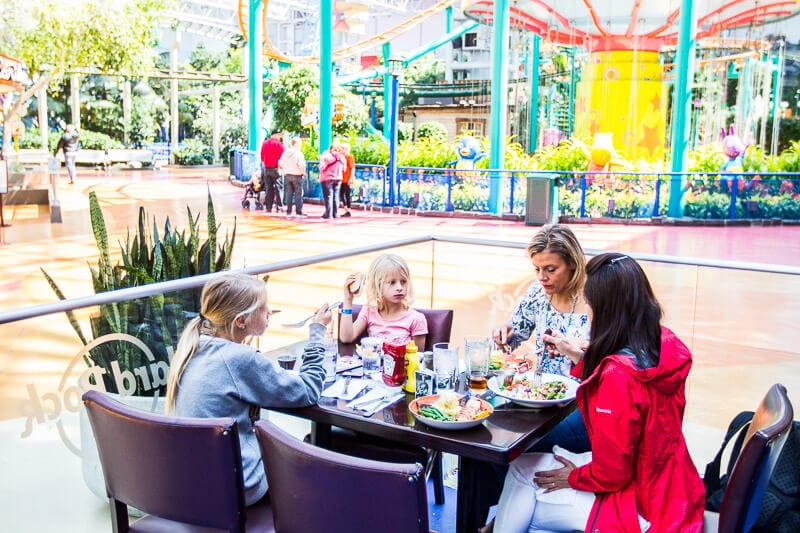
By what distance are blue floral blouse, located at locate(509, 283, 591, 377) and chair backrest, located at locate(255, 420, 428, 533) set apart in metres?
1.45

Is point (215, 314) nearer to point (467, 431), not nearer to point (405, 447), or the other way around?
point (467, 431)

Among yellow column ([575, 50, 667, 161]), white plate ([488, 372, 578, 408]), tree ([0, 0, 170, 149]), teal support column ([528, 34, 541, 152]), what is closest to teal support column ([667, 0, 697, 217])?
yellow column ([575, 50, 667, 161])

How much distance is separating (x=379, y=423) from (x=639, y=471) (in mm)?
753

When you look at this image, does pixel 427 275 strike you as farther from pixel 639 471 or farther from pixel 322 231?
pixel 322 231

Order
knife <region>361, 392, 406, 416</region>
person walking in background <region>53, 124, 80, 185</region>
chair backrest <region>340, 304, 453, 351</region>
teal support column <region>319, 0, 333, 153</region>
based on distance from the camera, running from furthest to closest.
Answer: person walking in background <region>53, 124, 80, 185</region> → teal support column <region>319, 0, 333, 153</region> → chair backrest <region>340, 304, 453, 351</region> → knife <region>361, 392, 406, 416</region>

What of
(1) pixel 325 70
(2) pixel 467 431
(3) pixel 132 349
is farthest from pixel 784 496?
(1) pixel 325 70

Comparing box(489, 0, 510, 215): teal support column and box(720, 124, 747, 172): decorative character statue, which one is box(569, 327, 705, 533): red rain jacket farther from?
box(720, 124, 747, 172): decorative character statue

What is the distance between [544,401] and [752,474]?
0.71 m

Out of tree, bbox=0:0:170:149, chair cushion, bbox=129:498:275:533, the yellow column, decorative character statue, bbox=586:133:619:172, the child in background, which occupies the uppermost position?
tree, bbox=0:0:170:149

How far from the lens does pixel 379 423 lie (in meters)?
2.42

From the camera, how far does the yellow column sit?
18.9 m

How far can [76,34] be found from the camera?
725 inches

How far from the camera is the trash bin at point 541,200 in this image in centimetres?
1370

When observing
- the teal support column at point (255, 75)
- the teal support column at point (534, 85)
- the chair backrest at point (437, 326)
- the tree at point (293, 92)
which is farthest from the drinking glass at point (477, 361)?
the tree at point (293, 92)
